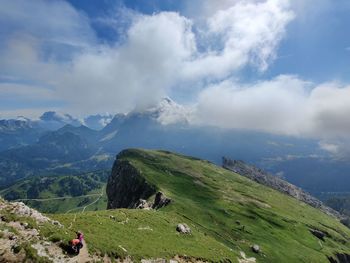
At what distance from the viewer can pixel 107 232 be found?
61062 millimetres

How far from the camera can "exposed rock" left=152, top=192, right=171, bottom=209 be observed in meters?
154

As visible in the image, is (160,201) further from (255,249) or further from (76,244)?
(76,244)

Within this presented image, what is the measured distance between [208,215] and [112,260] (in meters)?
113

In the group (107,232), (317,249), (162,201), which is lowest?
(317,249)

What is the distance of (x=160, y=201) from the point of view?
159375mm

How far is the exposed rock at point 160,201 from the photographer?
505ft

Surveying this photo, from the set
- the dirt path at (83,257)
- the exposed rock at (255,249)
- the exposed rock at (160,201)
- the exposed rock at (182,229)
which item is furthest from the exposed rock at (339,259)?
the dirt path at (83,257)

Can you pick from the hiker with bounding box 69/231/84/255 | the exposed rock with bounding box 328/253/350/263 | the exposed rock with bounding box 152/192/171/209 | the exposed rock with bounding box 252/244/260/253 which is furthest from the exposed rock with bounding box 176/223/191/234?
the exposed rock with bounding box 328/253/350/263

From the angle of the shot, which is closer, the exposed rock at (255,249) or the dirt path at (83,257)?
the dirt path at (83,257)

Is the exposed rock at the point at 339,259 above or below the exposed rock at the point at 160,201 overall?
below

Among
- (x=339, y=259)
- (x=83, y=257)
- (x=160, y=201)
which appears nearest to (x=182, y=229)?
(x=83, y=257)

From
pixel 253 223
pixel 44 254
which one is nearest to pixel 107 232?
pixel 44 254

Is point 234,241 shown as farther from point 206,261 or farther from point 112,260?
point 112,260

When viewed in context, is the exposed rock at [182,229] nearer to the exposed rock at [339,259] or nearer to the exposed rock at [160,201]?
the exposed rock at [160,201]
